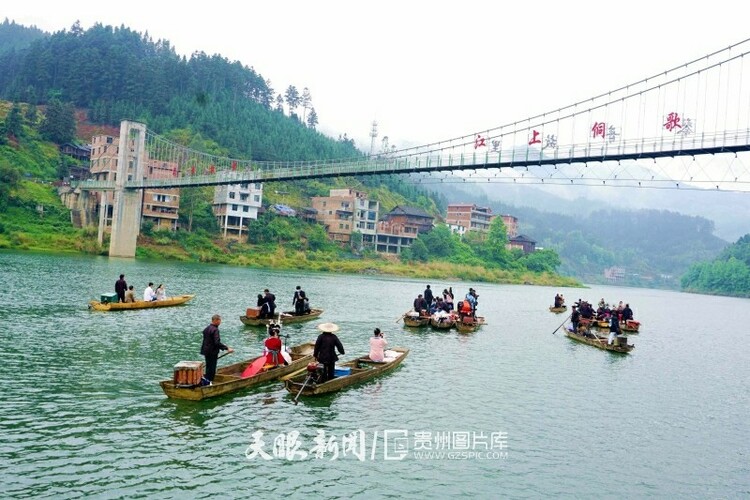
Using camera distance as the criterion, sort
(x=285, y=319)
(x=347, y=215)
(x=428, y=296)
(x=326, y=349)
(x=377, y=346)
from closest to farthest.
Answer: (x=326, y=349)
(x=377, y=346)
(x=285, y=319)
(x=428, y=296)
(x=347, y=215)

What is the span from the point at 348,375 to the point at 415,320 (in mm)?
15612

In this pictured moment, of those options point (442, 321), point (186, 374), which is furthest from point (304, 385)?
point (442, 321)

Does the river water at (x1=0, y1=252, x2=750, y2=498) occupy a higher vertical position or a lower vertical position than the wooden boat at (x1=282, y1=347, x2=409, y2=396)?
lower

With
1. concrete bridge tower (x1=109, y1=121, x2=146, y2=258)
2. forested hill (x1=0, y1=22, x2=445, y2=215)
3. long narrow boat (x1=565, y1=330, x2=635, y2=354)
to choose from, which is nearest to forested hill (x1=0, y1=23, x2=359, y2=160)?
forested hill (x1=0, y1=22, x2=445, y2=215)

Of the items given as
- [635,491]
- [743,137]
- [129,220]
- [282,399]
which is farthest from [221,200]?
[635,491]

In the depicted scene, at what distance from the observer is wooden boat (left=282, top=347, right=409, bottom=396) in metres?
17.1

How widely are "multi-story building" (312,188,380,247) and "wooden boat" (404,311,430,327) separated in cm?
8203

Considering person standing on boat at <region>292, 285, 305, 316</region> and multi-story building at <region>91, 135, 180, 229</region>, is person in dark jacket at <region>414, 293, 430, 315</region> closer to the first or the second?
person standing on boat at <region>292, 285, 305, 316</region>

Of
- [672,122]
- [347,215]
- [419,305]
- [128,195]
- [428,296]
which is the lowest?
[419,305]

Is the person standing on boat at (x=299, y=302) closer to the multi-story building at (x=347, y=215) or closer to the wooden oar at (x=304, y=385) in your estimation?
the wooden oar at (x=304, y=385)

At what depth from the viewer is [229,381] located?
16.7 meters

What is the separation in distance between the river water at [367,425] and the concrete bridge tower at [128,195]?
58165 millimetres

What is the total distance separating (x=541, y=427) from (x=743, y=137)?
934 inches

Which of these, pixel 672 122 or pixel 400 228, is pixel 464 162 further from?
pixel 400 228
